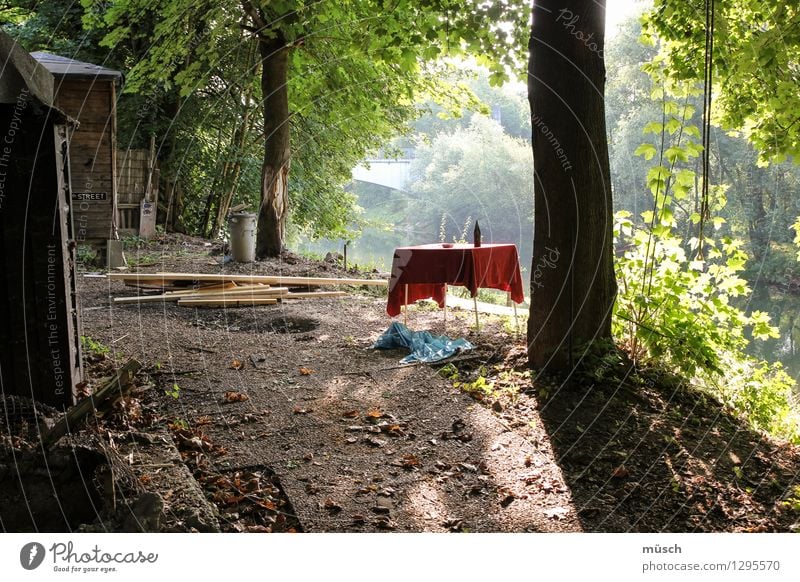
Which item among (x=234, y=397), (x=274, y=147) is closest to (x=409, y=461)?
(x=234, y=397)

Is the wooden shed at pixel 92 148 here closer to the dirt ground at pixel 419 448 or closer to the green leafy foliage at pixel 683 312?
the dirt ground at pixel 419 448

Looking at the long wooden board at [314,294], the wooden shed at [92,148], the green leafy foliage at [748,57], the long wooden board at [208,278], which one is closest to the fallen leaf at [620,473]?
the green leafy foliage at [748,57]

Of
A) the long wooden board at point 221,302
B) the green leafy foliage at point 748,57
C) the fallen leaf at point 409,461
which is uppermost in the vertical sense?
the green leafy foliage at point 748,57

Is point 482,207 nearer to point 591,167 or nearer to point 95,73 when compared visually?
point 95,73

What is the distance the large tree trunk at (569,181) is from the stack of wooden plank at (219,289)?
4.47 m

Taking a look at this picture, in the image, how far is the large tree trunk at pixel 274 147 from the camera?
1168cm

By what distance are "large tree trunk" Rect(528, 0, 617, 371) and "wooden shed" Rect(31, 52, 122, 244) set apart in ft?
28.0

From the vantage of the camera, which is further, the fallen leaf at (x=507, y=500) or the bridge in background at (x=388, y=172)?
the bridge in background at (x=388, y=172)

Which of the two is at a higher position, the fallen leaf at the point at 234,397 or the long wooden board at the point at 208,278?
the long wooden board at the point at 208,278

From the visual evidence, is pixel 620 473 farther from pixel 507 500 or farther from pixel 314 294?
pixel 314 294

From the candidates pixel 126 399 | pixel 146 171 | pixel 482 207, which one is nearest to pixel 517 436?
pixel 126 399

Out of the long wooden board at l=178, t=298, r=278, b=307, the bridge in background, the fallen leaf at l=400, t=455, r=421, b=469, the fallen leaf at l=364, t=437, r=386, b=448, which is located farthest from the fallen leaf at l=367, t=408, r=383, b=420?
the bridge in background

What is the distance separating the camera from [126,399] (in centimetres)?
419

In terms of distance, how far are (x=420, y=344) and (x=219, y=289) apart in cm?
347
